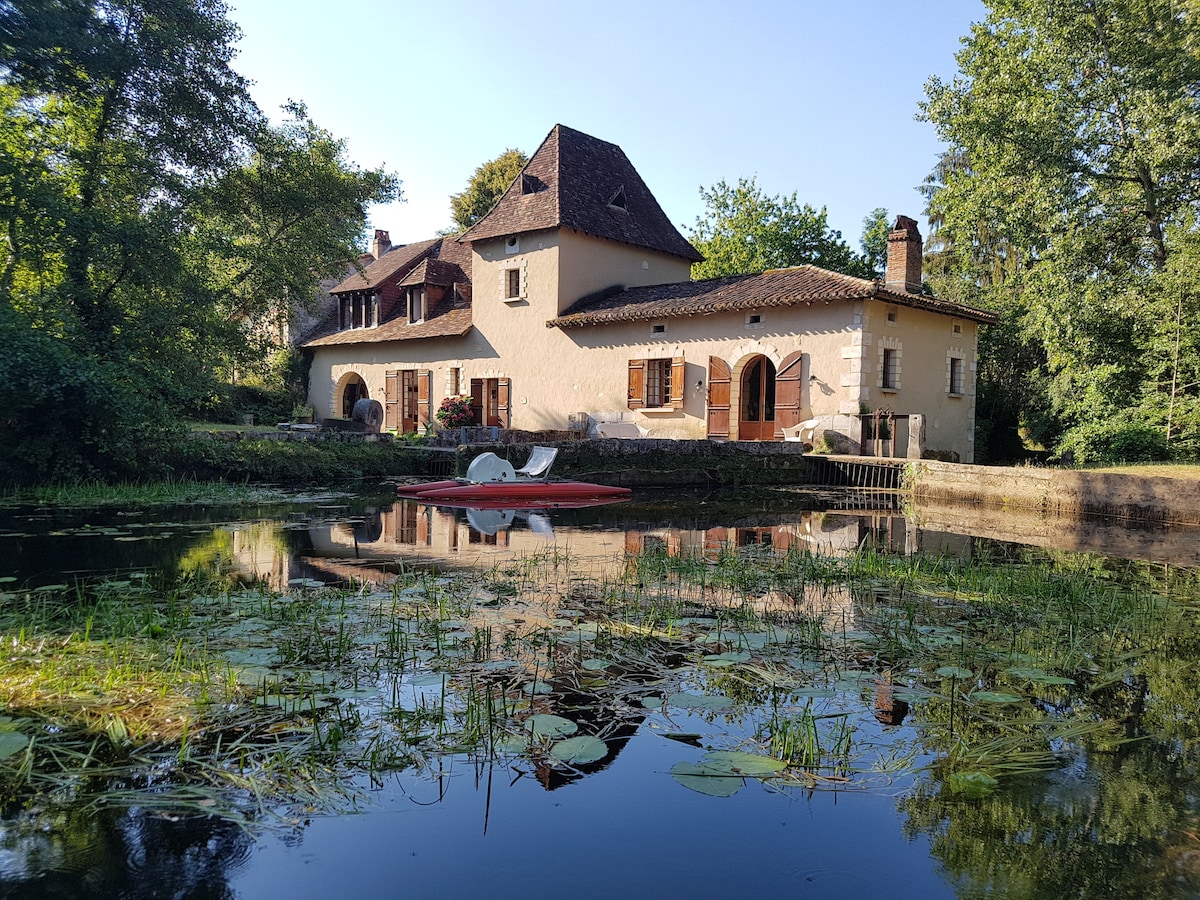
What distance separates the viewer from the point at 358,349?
25375mm

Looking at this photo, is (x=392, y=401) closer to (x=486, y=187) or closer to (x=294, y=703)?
(x=486, y=187)

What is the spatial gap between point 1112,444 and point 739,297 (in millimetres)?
→ 8226

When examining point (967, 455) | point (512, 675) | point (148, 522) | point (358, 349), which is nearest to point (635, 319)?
point (967, 455)

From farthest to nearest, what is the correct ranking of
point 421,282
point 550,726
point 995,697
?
1. point 421,282
2. point 995,697
3. point 550,726

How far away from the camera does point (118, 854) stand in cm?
194

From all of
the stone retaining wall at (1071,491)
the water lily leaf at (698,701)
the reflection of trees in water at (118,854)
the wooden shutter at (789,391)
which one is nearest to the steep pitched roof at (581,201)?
Result: the wooden shutter at (789,391)

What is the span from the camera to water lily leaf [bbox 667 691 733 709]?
292cm

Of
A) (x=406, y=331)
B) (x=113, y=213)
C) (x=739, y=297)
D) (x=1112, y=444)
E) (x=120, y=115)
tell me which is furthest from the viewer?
(x=406, y=331)

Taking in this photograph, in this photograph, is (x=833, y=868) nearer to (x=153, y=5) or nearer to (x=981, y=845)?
(x=981, y=845)

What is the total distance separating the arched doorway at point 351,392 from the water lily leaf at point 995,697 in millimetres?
25110

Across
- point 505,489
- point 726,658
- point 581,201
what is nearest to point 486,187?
point 581,201

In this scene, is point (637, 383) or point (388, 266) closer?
point (637, 383)

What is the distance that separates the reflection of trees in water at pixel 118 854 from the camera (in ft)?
5.95

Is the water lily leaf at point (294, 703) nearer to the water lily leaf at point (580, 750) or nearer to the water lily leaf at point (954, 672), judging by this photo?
the water lily leaf at point (580, 750)
